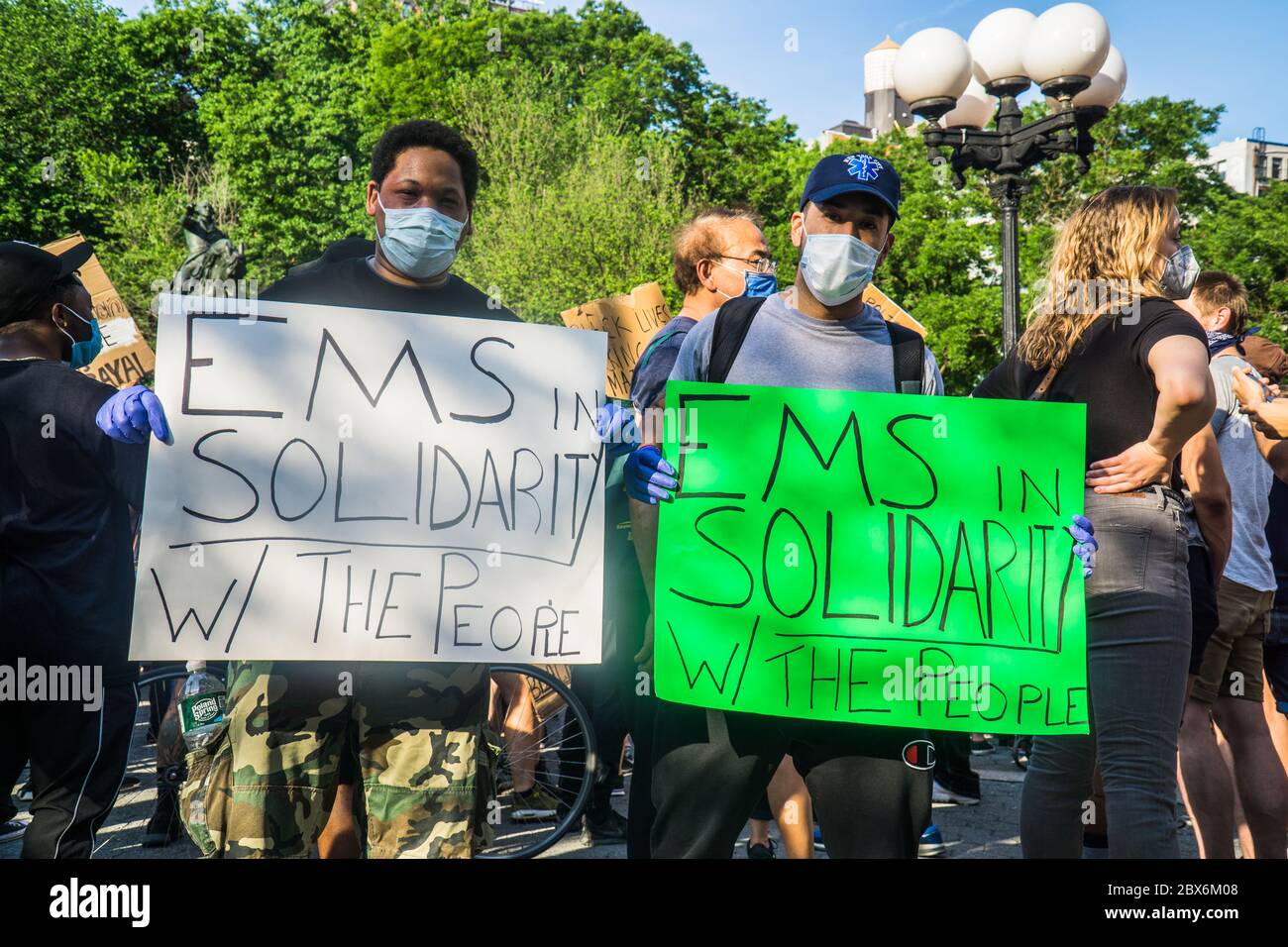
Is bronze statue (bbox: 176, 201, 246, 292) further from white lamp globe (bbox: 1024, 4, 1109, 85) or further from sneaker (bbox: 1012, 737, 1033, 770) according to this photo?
sneaker (bbox: 1012, 737, 1033, 770)

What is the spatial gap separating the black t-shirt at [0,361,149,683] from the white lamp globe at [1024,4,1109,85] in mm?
6187

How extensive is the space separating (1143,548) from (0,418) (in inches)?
105

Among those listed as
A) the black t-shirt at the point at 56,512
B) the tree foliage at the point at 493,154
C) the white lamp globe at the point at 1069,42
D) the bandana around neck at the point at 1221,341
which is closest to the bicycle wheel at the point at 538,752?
the black t-shirt at the point at 56,512

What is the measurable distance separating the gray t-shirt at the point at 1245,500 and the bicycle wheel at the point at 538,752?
2.54m

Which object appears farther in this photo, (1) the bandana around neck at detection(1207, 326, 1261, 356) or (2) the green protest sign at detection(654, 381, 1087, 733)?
(1) the bandana around neck at detection(1207, 326, 1261, 356)

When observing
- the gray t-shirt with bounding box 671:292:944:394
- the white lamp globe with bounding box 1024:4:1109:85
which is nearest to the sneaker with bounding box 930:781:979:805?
the gray t-shirt with bounding box 671:292:944:394

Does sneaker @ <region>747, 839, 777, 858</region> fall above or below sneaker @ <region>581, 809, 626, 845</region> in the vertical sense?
above

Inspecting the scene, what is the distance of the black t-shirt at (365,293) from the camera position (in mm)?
2489

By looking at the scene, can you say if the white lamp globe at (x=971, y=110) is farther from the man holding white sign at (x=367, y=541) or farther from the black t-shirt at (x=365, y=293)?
the man holding white sign at (x=367, y=541)

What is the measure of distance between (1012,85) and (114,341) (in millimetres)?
5721

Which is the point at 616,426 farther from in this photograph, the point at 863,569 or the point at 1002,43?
the point at 1002,43

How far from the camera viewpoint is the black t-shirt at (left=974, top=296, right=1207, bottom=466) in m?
2.62

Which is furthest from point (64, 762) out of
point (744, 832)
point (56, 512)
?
point (744, 832)

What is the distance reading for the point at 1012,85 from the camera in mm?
7238
